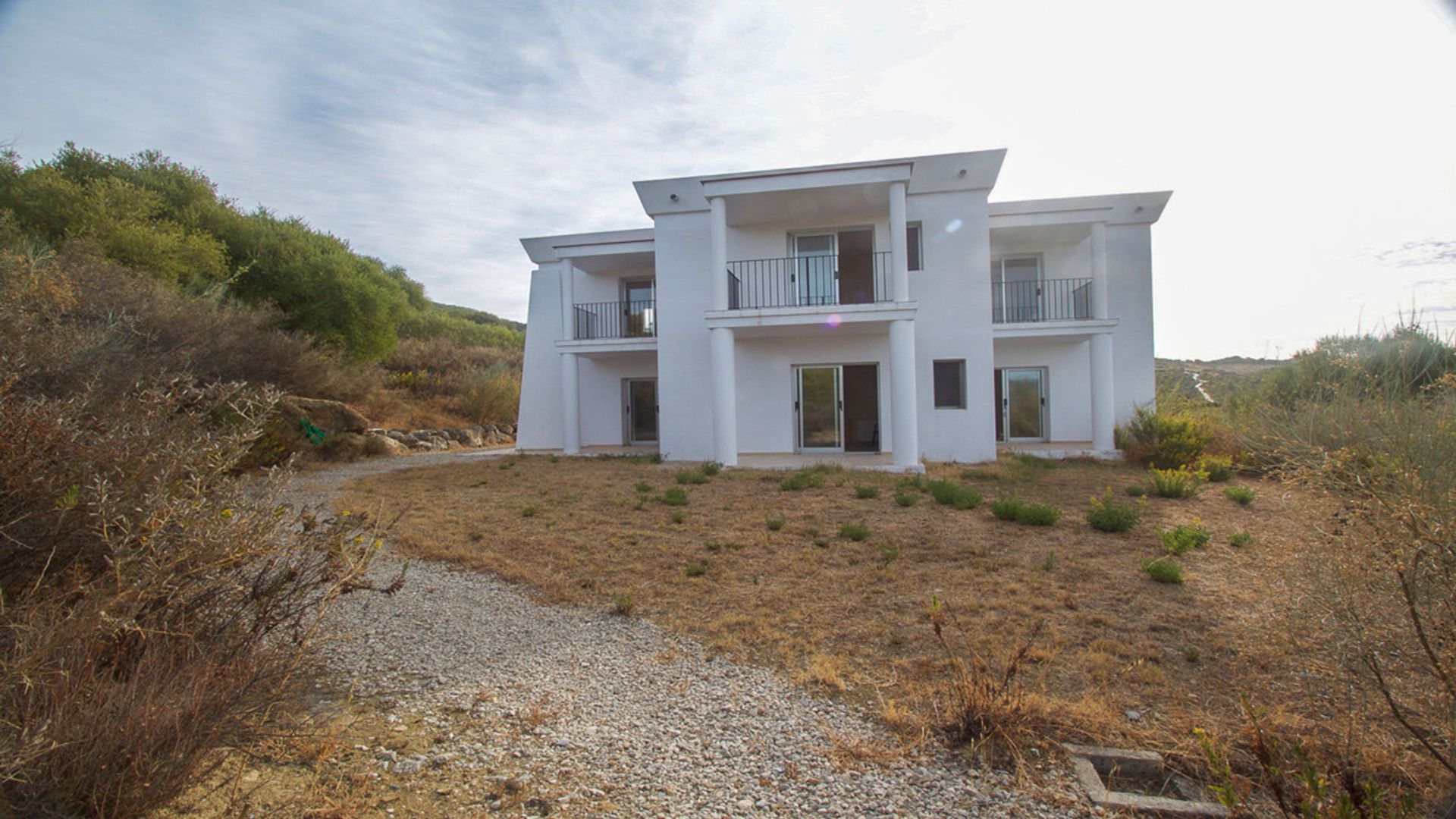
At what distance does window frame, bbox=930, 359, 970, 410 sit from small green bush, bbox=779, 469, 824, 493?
13.5 feet

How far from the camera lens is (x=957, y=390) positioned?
13.7m

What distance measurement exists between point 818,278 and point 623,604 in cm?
1017

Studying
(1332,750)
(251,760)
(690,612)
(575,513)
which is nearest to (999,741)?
(1332,750)

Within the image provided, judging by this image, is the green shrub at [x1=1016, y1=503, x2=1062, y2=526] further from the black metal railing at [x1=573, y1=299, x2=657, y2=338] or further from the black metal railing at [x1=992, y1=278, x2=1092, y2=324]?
the black metal railing at [x1=573, y1=299, x2=657, y2=338]

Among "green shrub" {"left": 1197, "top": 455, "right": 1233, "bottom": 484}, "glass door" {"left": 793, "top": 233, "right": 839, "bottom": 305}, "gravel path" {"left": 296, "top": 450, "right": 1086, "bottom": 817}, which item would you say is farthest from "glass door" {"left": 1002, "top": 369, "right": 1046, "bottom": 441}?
"gravel path" {"left": 296, "top": 450, "right": 1086, "bottom": 817}

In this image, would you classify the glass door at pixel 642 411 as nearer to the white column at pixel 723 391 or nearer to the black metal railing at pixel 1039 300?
the white column at pixel 723 391

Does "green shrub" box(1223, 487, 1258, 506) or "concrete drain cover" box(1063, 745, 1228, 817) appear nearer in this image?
"concrete drain cover" box(1063, 745, 1228, 817)

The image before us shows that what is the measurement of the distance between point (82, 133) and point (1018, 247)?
15.5 m

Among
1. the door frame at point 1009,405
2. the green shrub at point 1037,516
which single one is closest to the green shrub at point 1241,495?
the green shrub at point 1037,516

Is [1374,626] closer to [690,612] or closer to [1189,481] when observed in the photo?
[690,612]

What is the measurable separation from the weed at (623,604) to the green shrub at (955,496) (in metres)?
4.82

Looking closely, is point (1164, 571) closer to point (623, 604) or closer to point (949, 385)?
point (623, 604)

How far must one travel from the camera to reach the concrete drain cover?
2.62 m

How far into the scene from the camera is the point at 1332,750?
2.95 metres
